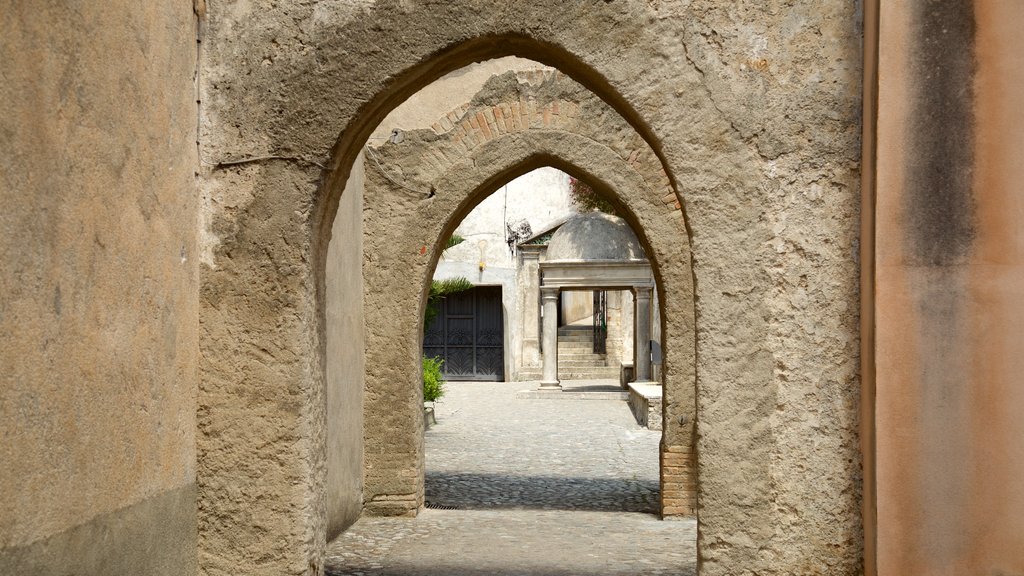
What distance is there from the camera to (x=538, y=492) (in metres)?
8.36

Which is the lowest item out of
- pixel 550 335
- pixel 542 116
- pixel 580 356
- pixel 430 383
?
pixel 580 356

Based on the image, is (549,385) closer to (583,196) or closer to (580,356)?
(580,356)

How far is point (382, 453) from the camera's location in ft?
23.9

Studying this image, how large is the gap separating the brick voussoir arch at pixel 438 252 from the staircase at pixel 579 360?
16.0m

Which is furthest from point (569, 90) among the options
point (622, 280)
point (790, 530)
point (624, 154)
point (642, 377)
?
point (642, 377)

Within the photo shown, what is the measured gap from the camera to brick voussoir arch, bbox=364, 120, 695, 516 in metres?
7.28

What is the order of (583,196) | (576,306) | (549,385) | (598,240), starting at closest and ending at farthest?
1. (598,240)
2. (549,385)
3. (583,196)
4. (576,306)

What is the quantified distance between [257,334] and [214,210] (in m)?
0.50

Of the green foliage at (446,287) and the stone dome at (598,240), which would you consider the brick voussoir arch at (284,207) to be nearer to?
the stone dome at (598,240)

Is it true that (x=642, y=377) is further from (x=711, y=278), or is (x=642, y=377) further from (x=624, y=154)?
(x=711, y=278)

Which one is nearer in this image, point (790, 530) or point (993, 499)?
point (993, 499)

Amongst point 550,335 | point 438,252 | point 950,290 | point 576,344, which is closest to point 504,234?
point 576,344

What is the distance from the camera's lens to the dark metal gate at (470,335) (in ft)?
79.7

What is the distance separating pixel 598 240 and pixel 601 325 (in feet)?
28.1
